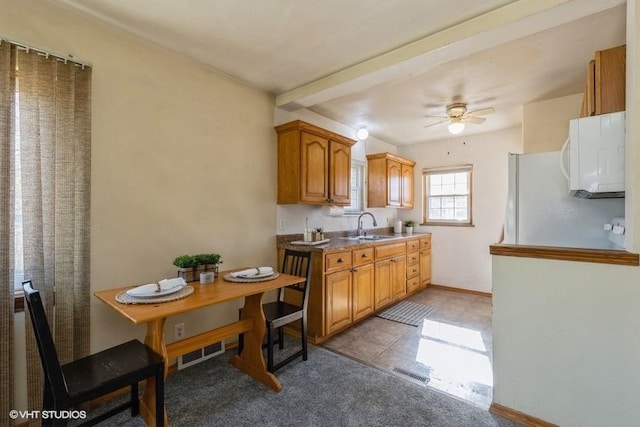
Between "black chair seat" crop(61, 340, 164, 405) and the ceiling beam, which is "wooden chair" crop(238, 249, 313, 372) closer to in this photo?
"black chair seat" crop(61, 340, 164, 405)

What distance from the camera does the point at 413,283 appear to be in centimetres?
431

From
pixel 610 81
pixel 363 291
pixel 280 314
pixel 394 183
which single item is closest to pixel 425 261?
pixel 394 183

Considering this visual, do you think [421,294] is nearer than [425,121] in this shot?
No

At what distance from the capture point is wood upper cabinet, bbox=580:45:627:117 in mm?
1579

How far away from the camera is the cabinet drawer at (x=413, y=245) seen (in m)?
4.20

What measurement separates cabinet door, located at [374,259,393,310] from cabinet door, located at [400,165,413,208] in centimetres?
154

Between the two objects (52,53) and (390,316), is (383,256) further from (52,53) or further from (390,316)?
(52,53)

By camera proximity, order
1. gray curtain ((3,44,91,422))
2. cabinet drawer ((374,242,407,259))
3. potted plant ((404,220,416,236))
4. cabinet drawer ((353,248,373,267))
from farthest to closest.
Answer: potted plant ((404,220,416,236))
cabinet drawer ((374,242,407,259))
cabinet drawer ((353,248,373,267))
gray curtain ((3,44,91,422))

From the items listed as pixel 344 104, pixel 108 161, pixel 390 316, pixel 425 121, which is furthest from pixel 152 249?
pixel 425 121

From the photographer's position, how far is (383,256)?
357 cm

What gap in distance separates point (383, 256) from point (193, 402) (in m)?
2.45

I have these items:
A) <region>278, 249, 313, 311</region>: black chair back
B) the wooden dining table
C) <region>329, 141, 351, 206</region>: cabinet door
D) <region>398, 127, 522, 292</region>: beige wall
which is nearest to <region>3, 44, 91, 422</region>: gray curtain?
the wooden dining table

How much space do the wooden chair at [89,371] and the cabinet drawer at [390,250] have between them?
2.51m

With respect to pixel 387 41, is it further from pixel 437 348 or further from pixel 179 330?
pixel 179 330
